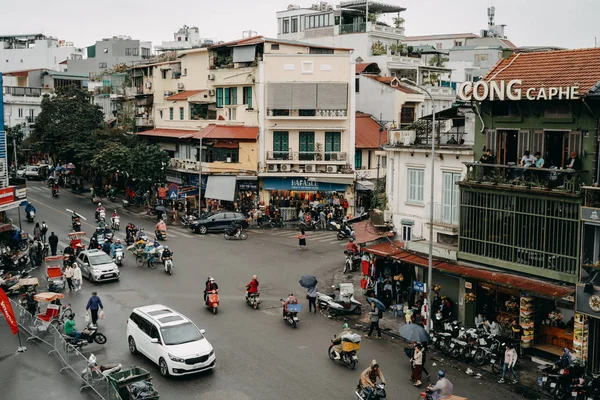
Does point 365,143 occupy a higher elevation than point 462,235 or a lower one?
higher

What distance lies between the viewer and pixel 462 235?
2602 centimetres

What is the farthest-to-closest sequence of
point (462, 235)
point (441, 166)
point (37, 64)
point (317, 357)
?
point (37, 64)
point (441, 166)
point (462, 235)
point (317, 357)

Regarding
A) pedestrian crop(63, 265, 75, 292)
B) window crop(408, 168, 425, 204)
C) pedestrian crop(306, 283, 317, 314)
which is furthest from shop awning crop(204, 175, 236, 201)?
pedestrian crop(306, 283, 317, 314)

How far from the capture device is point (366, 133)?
2153 inches

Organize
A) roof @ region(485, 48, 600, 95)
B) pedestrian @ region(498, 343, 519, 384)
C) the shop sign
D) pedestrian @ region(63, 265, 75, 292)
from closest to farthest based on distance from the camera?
pedestrian @ region(498, 343, 519, 384), roof @ region(485, 48, 600, 95), pedestrian @ region(63, 265, 75, 292), the shop sign

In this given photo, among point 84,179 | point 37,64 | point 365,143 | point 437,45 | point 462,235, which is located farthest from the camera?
point 37,64

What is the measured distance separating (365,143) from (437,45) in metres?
48.8

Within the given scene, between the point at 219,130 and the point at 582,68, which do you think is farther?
the point at 219,130

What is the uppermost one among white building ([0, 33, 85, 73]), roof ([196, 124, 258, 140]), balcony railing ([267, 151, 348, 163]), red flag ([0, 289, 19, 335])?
white building ([0, 33, 85, 73])

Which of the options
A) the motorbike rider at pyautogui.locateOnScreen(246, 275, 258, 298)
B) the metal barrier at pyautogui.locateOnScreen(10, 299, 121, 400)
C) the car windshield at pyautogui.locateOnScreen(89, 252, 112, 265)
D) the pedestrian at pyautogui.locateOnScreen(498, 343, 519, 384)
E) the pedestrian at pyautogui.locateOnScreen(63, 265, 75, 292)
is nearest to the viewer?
the metal barrier at pyautogui.locateOnScreen(10, 299, 121, 400)

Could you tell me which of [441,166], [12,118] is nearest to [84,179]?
[12,118]

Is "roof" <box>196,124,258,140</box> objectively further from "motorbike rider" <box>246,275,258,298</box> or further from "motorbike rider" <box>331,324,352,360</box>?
"motorbike rider" <box>331,324,352,360</box>

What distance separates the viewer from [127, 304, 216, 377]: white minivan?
66.2ft

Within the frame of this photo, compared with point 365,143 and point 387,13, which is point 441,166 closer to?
point 365,143
